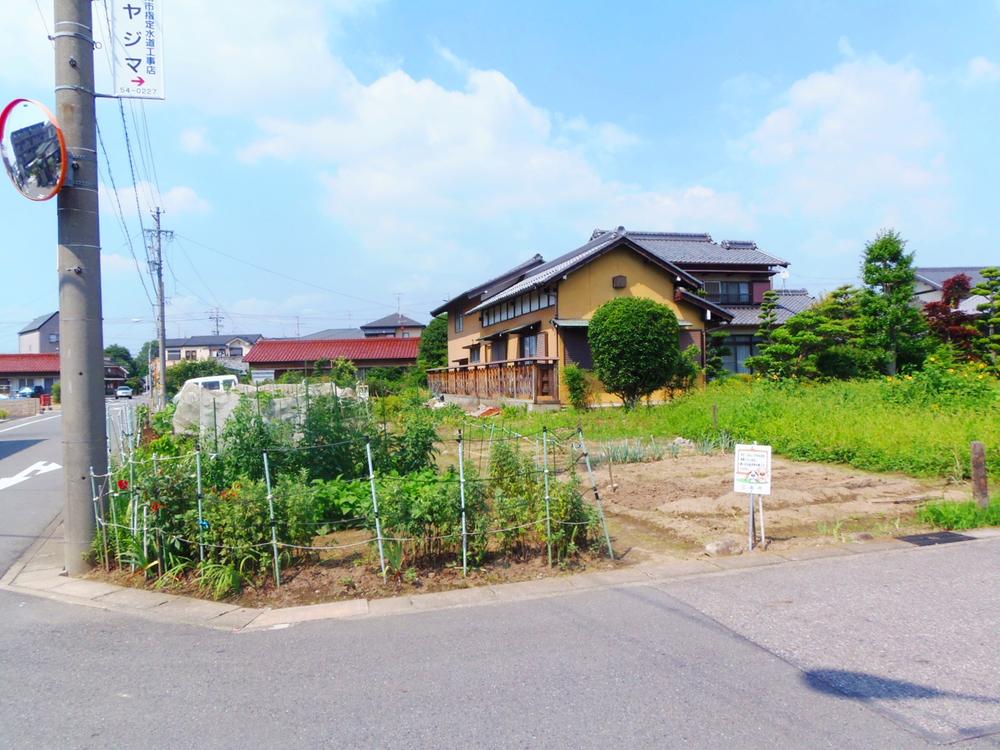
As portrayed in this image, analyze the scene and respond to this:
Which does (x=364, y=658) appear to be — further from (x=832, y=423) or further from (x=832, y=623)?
(x=832, y=423)

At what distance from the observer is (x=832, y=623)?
4770 millimetres

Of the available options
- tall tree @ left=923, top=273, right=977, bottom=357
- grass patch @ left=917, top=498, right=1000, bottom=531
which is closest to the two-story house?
tall tree @ left=923, top=273, right=977, bottom=357

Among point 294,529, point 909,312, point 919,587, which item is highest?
point 909,312

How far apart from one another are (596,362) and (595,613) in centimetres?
1526

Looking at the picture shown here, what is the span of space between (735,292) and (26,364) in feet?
188

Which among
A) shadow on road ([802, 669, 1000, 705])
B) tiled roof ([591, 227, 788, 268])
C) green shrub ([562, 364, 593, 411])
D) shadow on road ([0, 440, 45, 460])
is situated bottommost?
shadow on road ([802, 669, 1000, 705])

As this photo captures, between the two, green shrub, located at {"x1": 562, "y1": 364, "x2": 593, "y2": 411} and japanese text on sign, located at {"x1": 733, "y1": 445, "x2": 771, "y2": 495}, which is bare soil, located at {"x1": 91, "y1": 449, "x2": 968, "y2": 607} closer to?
japanese text on sign, located at {"x1": 733, "y1": 445, "x2": 771, "y2": 495}

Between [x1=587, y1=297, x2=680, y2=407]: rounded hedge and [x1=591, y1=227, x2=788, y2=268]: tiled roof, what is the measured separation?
11799 mm

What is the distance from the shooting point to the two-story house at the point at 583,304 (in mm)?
23344

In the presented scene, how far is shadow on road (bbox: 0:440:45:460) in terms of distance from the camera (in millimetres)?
18312

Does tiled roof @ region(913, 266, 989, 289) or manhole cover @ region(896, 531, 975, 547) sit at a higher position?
tiled roof @ region(913, 266, 989, 289)

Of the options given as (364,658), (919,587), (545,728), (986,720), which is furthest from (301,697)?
(919,587)

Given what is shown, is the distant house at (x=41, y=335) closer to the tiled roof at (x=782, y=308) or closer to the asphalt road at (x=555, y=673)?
the tiled roof at (x=782, y=308)

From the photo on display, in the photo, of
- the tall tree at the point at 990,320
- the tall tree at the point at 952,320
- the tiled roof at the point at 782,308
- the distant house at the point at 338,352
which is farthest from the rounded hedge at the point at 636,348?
the distant house at the point at 338,352
